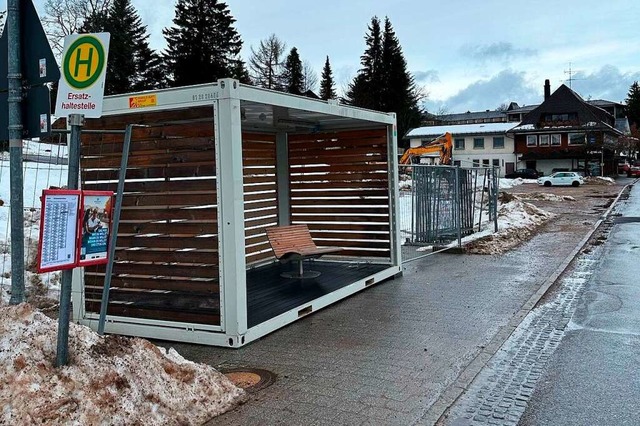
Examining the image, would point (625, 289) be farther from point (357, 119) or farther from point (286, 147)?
point (286, 147)

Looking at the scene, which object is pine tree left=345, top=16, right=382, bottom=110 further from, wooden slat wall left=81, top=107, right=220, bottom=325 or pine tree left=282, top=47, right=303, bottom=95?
wooden slat wall left=81, top=107, right=220, bottom=325

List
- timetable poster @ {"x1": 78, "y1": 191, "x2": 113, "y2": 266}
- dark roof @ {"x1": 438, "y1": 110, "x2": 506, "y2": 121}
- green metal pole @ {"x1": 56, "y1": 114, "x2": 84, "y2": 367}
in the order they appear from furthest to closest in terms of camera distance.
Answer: dark roof @ {"x1": 438, "y1": 110, "x2": 506, "y2": 121}, timetable poster @ {"x1": 78, "y1": 191, "x2": 113, "y2": 266}, green metal pole @ {"x1": 56, "y1": 114, "x2": 84, "y2": 367}

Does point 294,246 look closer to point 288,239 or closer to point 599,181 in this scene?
point 288,239

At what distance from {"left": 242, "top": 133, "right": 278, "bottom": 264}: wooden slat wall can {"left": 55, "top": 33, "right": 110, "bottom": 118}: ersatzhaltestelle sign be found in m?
5.73

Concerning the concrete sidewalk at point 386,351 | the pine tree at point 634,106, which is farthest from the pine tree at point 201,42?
the pine tree at point 634,106

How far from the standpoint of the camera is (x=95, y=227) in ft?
13.6

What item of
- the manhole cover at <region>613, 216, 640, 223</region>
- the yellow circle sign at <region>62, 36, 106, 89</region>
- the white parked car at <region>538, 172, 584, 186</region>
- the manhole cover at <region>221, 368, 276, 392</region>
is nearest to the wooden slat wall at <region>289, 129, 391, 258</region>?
the manhole cover at <region>221, 368, 276, 392</region>

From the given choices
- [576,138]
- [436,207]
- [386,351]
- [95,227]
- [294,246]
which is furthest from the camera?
[576,138]

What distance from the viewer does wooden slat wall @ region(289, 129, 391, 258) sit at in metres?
9.92

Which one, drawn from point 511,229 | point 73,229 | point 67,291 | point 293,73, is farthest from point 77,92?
A: point 293,73

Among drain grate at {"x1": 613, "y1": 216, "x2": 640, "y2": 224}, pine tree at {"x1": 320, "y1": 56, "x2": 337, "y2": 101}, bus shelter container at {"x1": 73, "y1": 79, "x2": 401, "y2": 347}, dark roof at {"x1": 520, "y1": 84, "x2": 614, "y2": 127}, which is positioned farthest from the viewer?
pine tree at {"x1": 320, "y1": 56, "x2": 337, "y2": 101}

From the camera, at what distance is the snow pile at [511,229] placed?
528 inches

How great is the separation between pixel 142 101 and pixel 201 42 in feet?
170

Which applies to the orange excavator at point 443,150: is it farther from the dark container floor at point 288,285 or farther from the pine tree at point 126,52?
the pine tree at point 126,52
